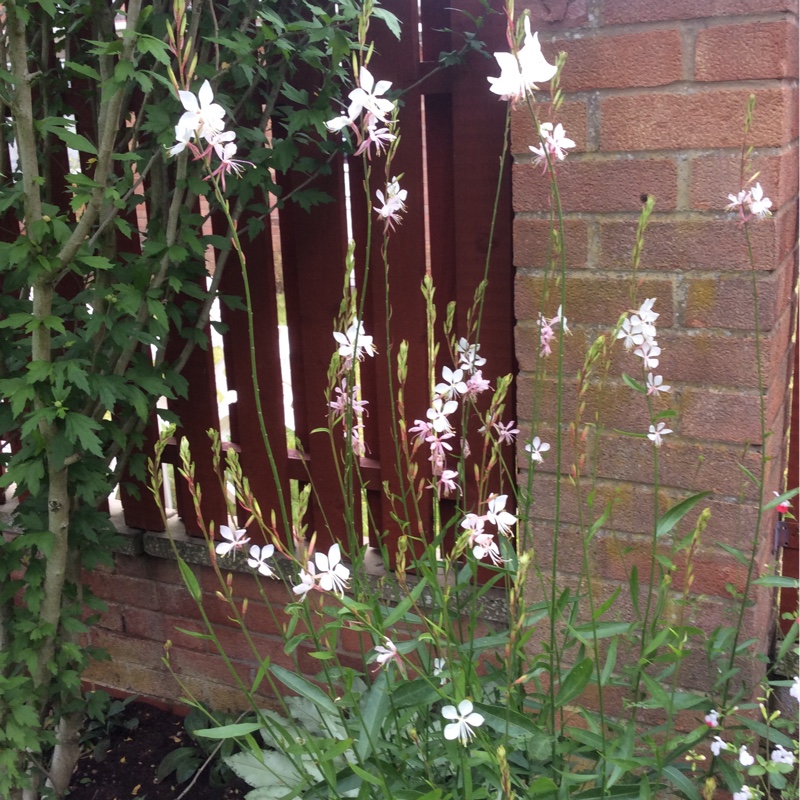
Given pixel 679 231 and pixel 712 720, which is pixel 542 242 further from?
pixel 712 720

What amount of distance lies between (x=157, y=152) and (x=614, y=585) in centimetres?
134

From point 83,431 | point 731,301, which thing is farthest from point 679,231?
point 83,431

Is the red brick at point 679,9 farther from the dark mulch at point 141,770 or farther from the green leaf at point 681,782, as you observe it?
the dark mulch at point 141,770

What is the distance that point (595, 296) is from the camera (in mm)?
1654

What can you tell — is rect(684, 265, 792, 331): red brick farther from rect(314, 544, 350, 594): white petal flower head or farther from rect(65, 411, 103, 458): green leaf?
rect(65, 411, 103, 458): green leaf

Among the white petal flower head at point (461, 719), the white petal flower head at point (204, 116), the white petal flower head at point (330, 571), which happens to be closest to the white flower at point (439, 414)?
the white petal flower head at point (330, 571)

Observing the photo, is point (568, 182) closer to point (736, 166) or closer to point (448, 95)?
point (736, 166)

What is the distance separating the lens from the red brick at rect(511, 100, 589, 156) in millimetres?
1588

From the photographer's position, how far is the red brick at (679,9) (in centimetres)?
142

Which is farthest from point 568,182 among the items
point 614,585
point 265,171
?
point 614,585

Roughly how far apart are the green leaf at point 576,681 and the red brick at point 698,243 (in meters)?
0.76

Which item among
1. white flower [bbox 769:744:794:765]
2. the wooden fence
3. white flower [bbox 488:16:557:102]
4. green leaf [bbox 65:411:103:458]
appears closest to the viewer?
white flower [bbox 488:16:557:102]

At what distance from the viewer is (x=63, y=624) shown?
6.72ft

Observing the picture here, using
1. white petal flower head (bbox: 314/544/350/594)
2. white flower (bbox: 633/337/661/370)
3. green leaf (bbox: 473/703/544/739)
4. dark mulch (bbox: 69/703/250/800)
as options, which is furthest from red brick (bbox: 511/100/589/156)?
dark mulch (bbox: 69/703/250/800)
